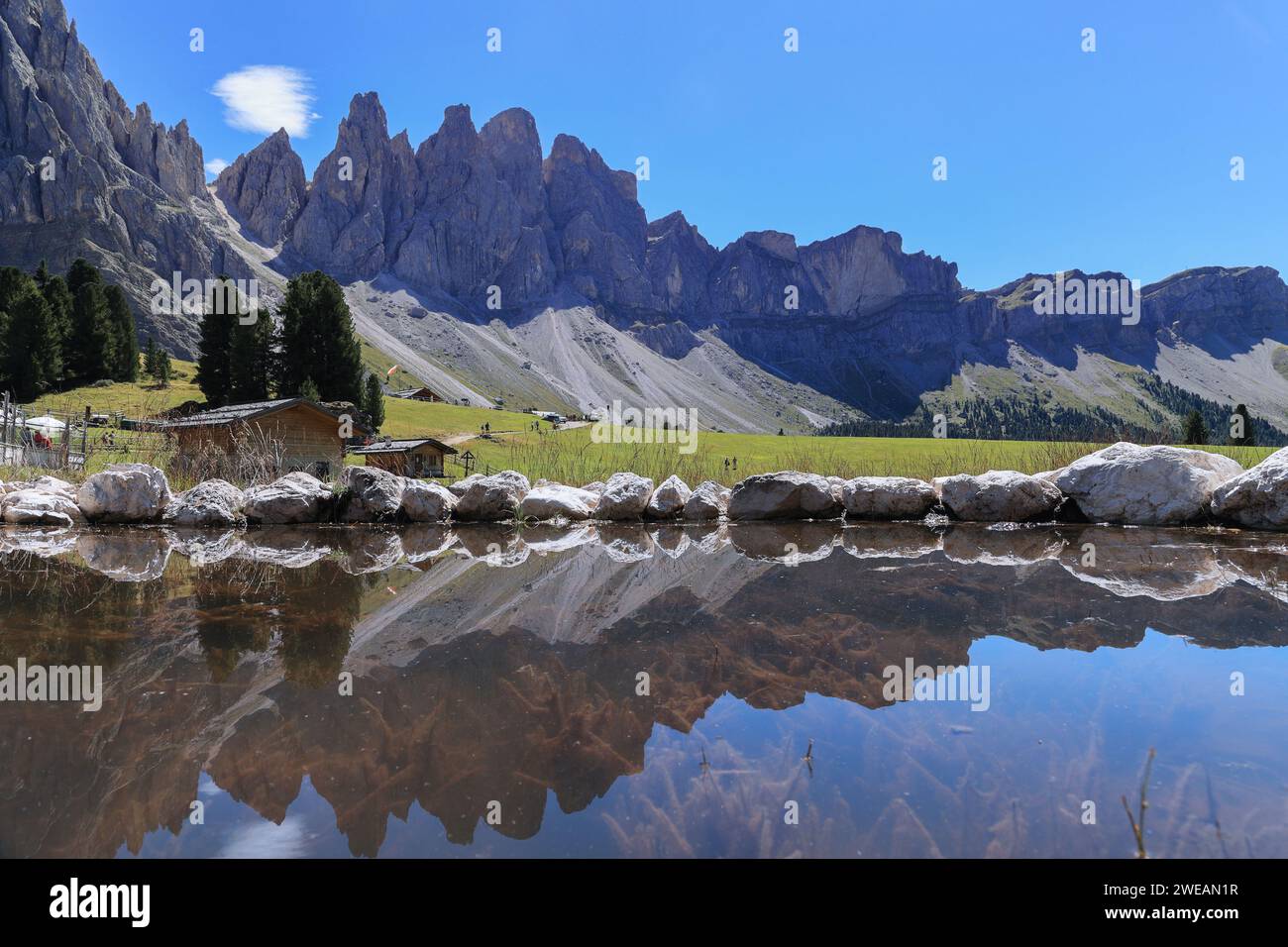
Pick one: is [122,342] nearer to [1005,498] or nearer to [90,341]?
[90,341]

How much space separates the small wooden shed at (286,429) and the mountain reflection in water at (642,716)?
652 inches

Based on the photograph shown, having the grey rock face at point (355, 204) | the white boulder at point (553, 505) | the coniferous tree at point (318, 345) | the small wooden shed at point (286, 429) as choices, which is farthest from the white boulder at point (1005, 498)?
the grey rock face at point (355, 204)

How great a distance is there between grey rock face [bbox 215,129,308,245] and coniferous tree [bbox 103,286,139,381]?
15060 centimetres

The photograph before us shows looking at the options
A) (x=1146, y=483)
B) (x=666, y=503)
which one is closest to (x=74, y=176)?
Result: (x=666, y=503)

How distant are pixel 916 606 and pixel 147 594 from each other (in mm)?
7506

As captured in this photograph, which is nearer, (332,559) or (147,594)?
(147,594)

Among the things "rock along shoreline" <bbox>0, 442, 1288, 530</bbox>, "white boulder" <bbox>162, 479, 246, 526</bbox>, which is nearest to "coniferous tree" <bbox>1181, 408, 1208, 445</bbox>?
"rock along shoreline" <bbox>0, 442, 1288, 530</bbox>

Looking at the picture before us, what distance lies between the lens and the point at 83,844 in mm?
2766

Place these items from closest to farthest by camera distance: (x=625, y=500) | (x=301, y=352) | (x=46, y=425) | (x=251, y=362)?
(x=625, y=500), (x=46, y=425), (x=251, y=362), (x=301, y=352)

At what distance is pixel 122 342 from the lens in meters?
55.6

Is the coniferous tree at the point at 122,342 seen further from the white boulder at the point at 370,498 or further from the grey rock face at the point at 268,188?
the grey rock face at the point at 268,188

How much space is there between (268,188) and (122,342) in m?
165
